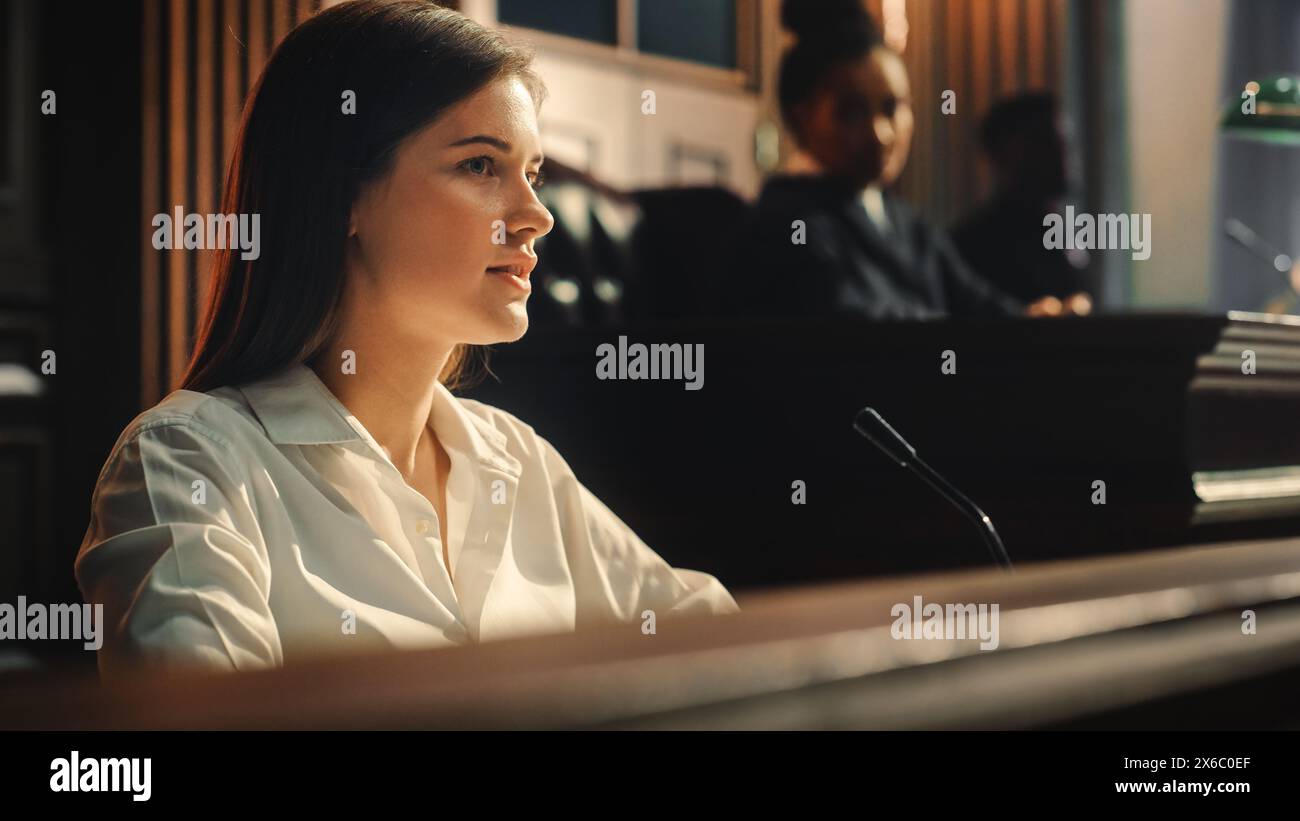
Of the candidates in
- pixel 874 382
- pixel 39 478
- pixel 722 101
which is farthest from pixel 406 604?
pixel 722 101

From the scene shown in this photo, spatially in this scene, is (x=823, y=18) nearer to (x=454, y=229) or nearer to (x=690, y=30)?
(x=690, y=30)

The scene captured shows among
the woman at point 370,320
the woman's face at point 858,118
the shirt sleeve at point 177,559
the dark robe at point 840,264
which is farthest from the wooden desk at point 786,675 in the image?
the woman's face at point 858,118

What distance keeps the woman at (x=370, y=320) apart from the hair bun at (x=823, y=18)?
186 centimetres

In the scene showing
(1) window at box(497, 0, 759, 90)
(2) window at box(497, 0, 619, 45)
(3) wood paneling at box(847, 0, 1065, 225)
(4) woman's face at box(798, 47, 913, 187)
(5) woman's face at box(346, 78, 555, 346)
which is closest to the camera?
(5) woman's face at box(346, 78, 555, 346)

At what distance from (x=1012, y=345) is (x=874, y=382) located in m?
0.20

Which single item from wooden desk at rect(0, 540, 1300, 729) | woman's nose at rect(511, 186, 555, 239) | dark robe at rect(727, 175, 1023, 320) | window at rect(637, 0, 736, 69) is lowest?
wooden desk at rect(0, 540, 1300, 729)

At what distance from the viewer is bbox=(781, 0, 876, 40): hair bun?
2823mm

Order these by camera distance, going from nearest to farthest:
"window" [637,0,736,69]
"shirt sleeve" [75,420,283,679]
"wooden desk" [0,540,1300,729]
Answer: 1. "wooden desk" [0,540,1300,729]
2. "shirt sleeve" [75,420,283,679]
3. "window" [637,0,736,69]

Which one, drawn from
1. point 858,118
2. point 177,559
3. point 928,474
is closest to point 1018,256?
point 858,118

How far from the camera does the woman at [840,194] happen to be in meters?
2.51

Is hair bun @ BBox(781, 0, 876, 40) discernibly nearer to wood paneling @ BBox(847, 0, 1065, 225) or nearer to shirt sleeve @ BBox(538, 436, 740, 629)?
shirt sleeve @ BBox(538, 436, 740, 629)

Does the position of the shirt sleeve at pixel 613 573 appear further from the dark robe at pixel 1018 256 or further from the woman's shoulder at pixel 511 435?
the dark robe at pixel 1018 256

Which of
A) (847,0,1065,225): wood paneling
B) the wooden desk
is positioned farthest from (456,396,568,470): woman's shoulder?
(847,0,1065,225): wood paneling

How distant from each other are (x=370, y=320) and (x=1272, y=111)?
2.43 metres
